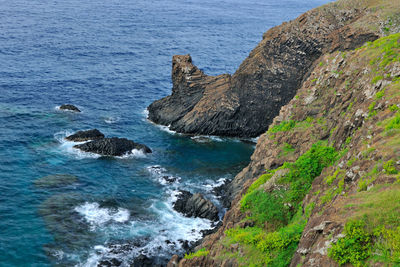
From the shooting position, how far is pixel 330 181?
92.3 feet

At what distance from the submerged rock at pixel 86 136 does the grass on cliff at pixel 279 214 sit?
3920 cm

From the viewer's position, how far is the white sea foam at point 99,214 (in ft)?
160

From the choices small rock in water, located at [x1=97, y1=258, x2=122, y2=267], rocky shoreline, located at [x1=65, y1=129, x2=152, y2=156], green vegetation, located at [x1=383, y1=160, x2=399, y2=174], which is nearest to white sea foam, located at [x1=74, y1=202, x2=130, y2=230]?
small rock in water, located at [x1=97, y1=258, x2=122, y2=267]

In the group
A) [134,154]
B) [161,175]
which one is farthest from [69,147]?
[161,175]

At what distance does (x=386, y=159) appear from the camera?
→ 23031mm

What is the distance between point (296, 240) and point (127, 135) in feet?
166

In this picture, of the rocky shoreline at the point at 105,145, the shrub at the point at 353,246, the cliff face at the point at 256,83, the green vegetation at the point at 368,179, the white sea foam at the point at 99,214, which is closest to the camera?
the shrub at the point at 353,246

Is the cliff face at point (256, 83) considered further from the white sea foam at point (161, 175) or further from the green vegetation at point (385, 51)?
the green vegetation at point (385, 51)

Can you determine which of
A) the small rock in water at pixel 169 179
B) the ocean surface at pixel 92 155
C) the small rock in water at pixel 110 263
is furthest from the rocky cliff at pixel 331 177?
the ocean surface at pixel 92 155

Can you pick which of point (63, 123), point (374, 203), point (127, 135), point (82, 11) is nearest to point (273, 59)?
point (127, 135)

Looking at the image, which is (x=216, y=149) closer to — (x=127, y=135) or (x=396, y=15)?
(x=127, y=135)

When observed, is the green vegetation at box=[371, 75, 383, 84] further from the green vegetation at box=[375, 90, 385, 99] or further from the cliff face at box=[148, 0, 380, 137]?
the cliff face at box=[148, 0, 380, 137]

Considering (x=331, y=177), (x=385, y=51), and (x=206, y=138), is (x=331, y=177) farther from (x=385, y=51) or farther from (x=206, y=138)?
(x=206, y=138)

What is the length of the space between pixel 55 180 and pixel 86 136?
14406 mm
